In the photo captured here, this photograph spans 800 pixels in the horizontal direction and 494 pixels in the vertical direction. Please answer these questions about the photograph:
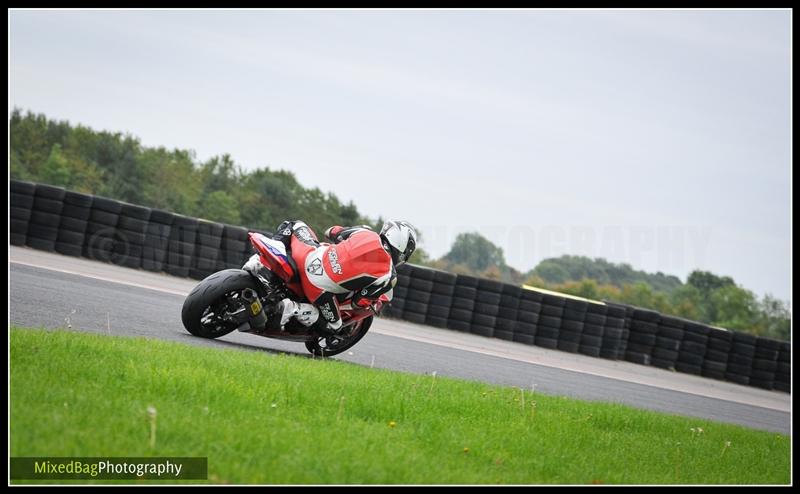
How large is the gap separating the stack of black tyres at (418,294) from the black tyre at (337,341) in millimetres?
9151

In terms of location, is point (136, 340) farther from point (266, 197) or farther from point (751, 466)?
point (266, 197)

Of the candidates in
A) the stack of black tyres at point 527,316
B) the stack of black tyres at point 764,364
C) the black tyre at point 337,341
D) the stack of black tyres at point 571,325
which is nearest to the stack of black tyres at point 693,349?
the stack of black tyres at point 764,364

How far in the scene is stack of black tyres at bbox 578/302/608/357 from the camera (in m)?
20.2

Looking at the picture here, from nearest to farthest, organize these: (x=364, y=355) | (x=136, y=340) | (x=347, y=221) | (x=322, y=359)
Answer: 1. (x=136, y=340)
2. (x=322, y=359)
3. (x=364, y=355)
4. (x=347, y=221)

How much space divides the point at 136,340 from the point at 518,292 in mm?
12749

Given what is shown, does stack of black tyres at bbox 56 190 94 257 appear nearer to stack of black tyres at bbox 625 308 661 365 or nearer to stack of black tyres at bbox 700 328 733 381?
stack of black tyres at bbox 625 308 661 365

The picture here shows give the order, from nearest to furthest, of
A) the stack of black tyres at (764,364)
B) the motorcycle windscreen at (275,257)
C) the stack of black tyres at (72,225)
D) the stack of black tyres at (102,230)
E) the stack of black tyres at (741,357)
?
the motorcycle windscreen at (275,257) → the stack of black tyres at (72,225) → the stack of black tyres at (102,230) → the stack of black tyres at (741,357) → the stack of black tyres at (764,364)

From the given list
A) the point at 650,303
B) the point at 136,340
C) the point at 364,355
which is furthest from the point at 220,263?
the point at 650,303

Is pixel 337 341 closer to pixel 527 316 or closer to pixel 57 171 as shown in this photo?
pixel 527 316

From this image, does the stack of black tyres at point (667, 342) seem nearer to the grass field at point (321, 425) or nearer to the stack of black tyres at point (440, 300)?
the stack of black tyres at point (440, 300)

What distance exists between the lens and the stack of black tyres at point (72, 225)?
1797 cm

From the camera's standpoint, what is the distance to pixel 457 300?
64.7 ft

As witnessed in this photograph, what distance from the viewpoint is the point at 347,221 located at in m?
43.9

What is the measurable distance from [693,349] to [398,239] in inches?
521
